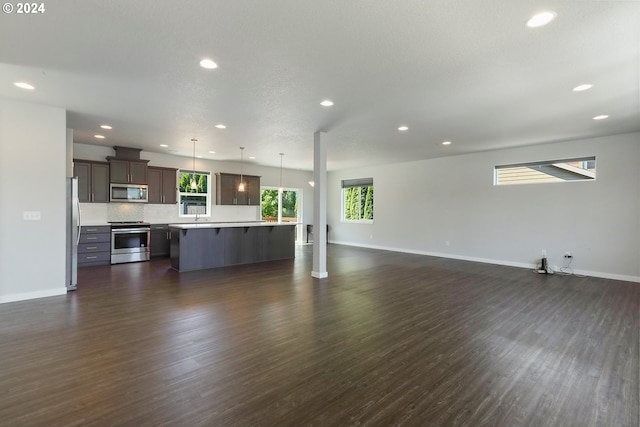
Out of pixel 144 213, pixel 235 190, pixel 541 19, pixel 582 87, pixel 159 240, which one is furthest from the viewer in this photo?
pixel 235 190

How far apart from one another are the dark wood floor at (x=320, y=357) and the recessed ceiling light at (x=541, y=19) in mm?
2779

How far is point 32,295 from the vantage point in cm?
409

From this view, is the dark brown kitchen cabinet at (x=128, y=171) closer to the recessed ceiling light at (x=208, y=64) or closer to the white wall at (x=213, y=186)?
the white wall at (x=213, y=186)

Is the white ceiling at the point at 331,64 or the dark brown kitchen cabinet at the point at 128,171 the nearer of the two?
the white ceiling at the point at 331,64

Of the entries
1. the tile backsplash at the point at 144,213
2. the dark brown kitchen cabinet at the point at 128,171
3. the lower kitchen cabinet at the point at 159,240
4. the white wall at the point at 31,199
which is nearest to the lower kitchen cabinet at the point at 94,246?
the tile backsplash at the point at 144,213

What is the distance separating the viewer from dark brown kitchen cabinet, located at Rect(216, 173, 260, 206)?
28.9ft

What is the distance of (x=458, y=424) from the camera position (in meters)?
1.74

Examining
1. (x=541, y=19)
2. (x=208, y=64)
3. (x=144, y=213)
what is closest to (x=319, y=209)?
(x=208, y=64)

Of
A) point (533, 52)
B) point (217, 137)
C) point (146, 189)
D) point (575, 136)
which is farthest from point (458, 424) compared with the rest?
point (146, 189)

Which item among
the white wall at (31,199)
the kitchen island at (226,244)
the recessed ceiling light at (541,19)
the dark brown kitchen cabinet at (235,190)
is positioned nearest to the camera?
the recessed ceiling light at (541,19)

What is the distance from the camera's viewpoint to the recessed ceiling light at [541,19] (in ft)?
7.08

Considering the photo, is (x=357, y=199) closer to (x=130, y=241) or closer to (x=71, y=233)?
(x=130, y=241)

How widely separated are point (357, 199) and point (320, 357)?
8413mm

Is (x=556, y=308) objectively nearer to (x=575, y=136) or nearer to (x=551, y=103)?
(x=551, y=103)
